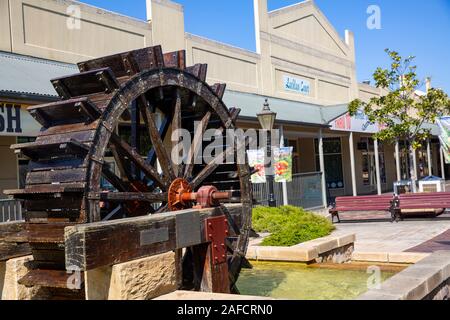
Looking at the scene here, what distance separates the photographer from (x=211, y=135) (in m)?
7.52

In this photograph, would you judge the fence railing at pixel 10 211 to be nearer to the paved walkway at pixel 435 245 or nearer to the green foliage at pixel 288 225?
the green foliage at pixel 288 225

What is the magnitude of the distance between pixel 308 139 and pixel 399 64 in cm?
794

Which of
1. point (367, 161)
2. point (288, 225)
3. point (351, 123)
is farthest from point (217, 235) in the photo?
point (367, 161)

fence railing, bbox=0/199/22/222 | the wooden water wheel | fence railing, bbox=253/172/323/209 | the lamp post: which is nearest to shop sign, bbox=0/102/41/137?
fence railing, bbox=0/199/22/222

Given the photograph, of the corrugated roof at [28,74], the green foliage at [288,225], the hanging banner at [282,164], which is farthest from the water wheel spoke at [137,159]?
the hanging banner at [282,164]

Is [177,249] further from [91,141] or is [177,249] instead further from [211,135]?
[211,135]

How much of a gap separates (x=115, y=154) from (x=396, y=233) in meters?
7.32

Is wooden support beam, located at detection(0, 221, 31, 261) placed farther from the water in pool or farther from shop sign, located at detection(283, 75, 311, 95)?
shop sign, located at detection(283, 75, 311, 95)

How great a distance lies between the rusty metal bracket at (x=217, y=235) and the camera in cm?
526

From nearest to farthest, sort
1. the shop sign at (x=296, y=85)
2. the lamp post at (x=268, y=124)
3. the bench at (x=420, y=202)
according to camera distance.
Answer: the lamp post at (x=268, y=124) → the bench at (x=420, y=202) → the shop sign at (x=296, y=85)

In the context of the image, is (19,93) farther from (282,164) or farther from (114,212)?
→ (282,164)

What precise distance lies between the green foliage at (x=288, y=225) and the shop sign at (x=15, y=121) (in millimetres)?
4972

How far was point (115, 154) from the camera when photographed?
665 cm

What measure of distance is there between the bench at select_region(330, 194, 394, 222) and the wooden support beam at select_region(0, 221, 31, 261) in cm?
1056
